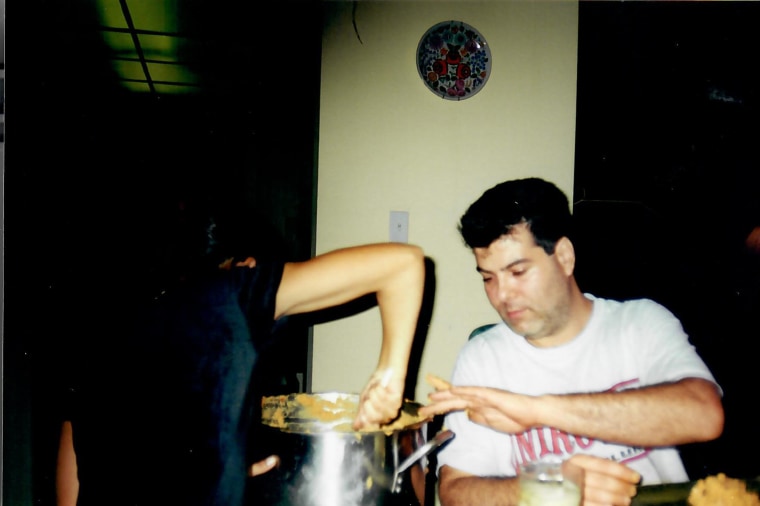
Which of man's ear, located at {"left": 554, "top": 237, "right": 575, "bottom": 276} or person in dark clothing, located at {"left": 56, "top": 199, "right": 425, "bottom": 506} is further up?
man's ear, located at {"left": 554, "top": 237, "right": 575, "bottom": 276}

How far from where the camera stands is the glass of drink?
77cm

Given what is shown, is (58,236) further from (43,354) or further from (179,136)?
(179,136)

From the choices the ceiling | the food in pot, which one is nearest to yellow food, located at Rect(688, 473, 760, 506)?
the food in pot

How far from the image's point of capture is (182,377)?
33.1 inches

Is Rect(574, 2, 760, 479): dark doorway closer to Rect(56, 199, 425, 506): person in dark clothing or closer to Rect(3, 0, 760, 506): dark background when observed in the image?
Rect(3, 0, 760, 506): dark background

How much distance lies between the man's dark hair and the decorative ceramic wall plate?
2.14 feet

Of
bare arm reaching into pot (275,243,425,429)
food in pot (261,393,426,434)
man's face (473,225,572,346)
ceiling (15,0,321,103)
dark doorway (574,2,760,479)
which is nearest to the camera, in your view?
bare arm reaching into pot (275,243,425,429)

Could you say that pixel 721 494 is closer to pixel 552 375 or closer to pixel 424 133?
pixel 552 375

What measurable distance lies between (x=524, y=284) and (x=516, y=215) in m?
0.20

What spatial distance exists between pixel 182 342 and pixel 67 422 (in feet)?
1.51

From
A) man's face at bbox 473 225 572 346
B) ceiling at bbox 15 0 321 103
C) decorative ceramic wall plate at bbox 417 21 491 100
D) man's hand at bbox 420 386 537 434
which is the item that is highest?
ceiling at bbox 15 0 321 103

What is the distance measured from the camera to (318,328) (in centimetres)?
195

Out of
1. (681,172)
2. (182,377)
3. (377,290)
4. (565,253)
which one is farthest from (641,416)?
(681,172)

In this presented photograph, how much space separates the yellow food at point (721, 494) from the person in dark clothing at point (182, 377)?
72 cm
